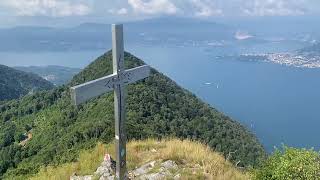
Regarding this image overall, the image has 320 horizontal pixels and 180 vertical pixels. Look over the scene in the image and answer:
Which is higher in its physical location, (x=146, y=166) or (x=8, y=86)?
(x=146, y=166)

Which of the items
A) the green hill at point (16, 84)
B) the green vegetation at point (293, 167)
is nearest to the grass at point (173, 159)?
the green vegetation at point (293, 167)

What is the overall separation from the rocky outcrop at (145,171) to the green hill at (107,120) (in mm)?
Result: 18985

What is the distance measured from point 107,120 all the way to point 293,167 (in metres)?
23.4

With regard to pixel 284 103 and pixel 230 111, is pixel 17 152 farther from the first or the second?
pixel 284 103

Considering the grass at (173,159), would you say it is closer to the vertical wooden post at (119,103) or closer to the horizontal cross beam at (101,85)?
the vertical wooden post at (119,103)

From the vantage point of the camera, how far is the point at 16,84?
497 feet

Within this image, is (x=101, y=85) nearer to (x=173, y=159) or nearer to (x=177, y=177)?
(x=177, y=177)

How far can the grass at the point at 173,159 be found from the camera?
8.70 m

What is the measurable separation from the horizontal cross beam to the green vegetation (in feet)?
8.93

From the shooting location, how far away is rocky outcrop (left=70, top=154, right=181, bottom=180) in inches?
337

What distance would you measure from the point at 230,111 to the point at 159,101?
97868 mm

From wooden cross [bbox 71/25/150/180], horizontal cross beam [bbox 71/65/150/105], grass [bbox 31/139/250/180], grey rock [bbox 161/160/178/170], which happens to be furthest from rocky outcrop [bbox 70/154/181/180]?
horizontal cross beam [bbox 71/65/150/105]

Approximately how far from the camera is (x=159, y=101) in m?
50.3

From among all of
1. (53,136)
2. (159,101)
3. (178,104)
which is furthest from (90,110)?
(178,104)
